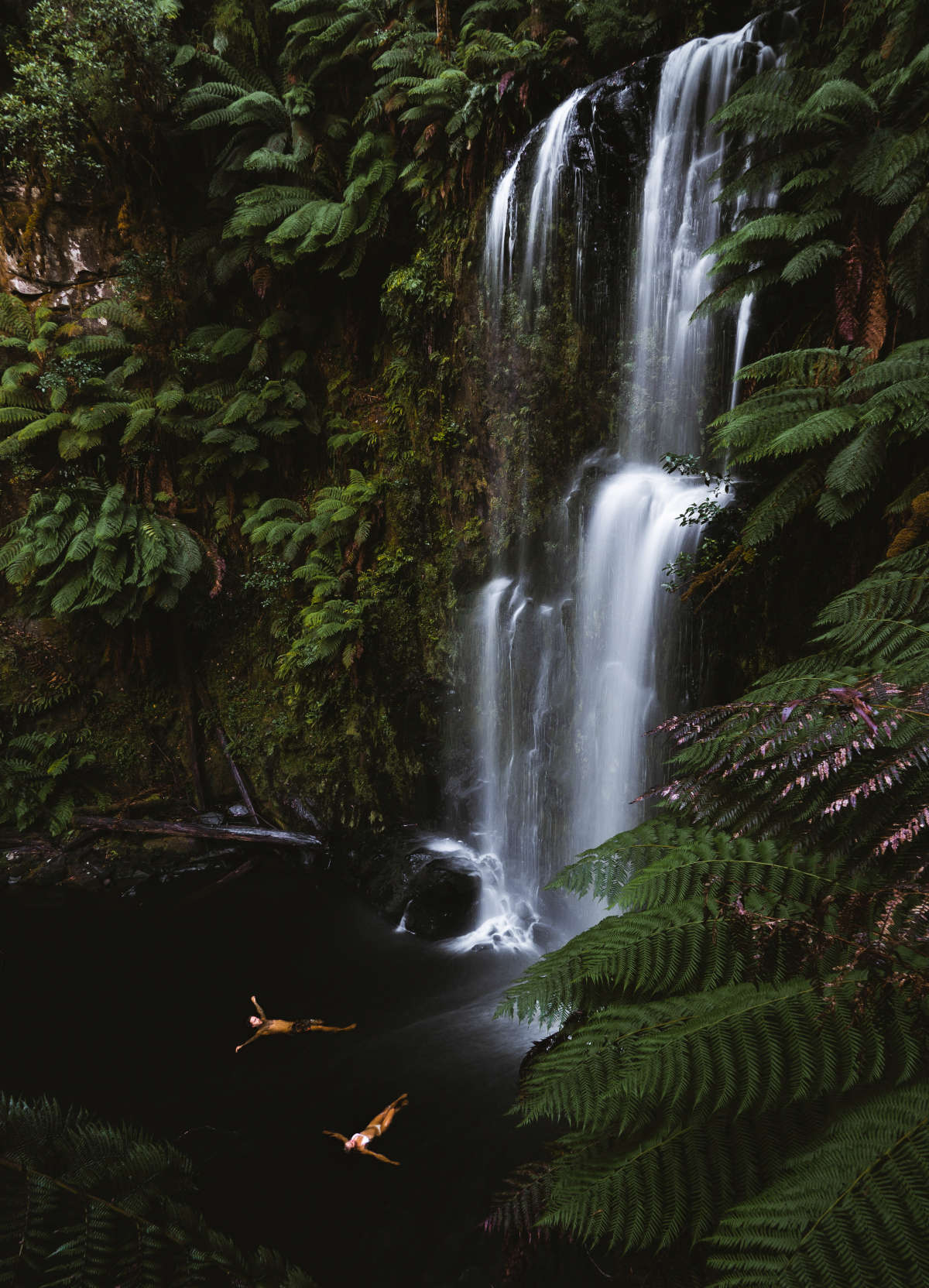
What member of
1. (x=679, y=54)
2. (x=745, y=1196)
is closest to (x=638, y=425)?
(x=679, y=54)

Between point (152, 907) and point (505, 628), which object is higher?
point (505, 628)

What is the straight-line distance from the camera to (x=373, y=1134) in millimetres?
3541

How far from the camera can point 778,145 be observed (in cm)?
404

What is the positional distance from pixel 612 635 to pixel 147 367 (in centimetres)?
634

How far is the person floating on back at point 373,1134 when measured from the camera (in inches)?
136

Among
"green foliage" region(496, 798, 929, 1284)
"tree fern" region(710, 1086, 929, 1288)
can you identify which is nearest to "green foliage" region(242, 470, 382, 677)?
"green foliage" region(496, 798, 929, 1284)

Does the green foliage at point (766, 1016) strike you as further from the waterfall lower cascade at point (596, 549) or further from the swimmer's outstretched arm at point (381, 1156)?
the waterfall lower cascade at point (596, 549)

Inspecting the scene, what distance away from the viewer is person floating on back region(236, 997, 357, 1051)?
174 inches

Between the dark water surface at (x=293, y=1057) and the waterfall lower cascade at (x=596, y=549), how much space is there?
3.50ft

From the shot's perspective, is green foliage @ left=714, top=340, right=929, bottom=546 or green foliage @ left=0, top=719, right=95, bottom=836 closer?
green foliage @ left=714, top=340, right=929, bottom=546

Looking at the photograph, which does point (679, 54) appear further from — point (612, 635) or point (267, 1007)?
point (267, 1007)

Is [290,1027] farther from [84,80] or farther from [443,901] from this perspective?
[84,80]

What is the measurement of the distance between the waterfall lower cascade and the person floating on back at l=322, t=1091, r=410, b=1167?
1822 millimetres

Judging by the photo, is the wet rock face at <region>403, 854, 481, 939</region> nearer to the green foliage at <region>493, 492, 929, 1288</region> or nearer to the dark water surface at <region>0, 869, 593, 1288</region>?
the dark water surface at <region>0, 869, 593, 1288</region>
